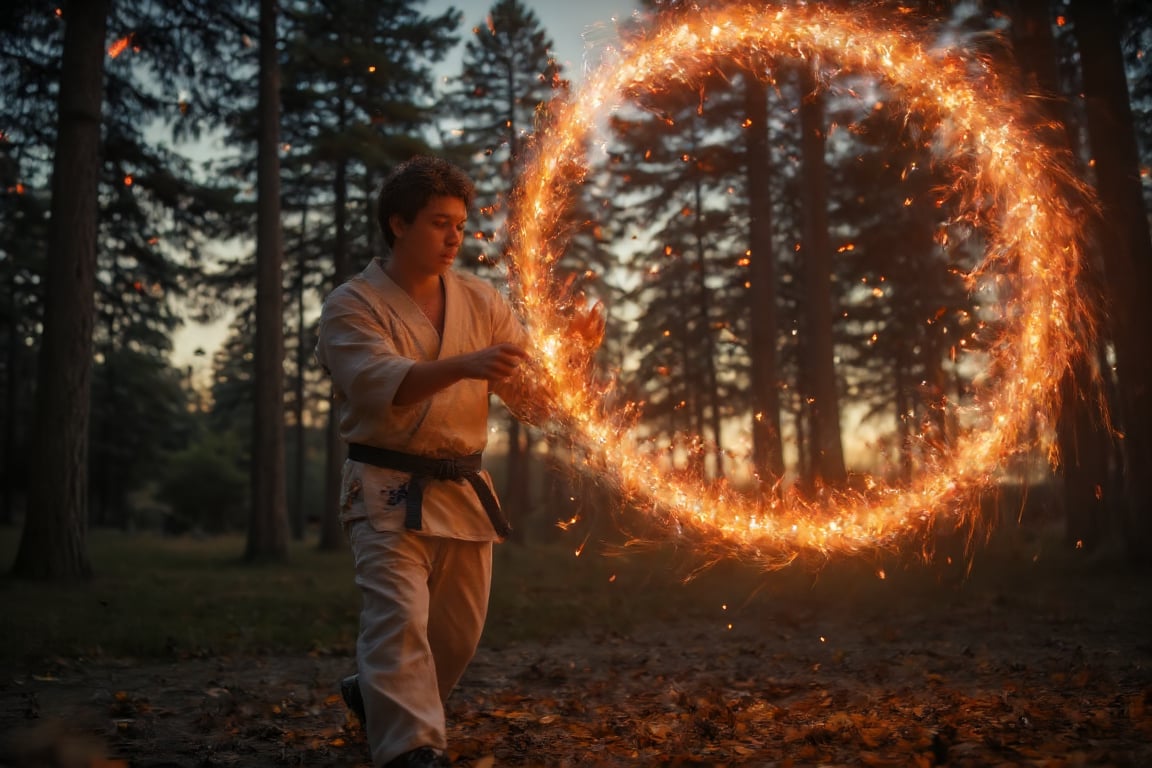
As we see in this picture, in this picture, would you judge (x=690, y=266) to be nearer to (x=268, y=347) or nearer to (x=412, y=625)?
(x=268, y=347)

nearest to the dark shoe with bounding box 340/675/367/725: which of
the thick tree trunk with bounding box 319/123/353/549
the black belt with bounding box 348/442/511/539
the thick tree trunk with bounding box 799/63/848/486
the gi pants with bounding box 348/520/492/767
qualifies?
the gi pants with bounding box 348/520/492/767

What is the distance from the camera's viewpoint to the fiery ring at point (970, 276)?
5984 millimetres

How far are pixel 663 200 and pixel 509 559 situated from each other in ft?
25.6

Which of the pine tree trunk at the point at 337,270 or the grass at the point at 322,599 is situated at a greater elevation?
the pine tree trunk at the point at 337,270

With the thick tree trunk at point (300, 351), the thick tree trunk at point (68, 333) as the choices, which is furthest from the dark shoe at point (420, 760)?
the thick tree trunk at point (300, 351)

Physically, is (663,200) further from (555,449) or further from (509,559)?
(555,449)

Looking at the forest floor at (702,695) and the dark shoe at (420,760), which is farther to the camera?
the forest floor at (702,695)

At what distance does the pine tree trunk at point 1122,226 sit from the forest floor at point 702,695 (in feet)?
6.62

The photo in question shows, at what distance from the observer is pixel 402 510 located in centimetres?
422

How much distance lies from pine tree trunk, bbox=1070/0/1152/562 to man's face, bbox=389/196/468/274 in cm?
984

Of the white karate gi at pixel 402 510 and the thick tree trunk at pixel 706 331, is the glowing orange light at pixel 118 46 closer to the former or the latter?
the white karate gi at pixel 402 510

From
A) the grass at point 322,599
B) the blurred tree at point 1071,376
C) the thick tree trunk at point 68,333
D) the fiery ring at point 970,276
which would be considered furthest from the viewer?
the thick tree trunk at point 68,333

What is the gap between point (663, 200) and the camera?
1856cm

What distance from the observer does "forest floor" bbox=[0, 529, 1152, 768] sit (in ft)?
14.7
